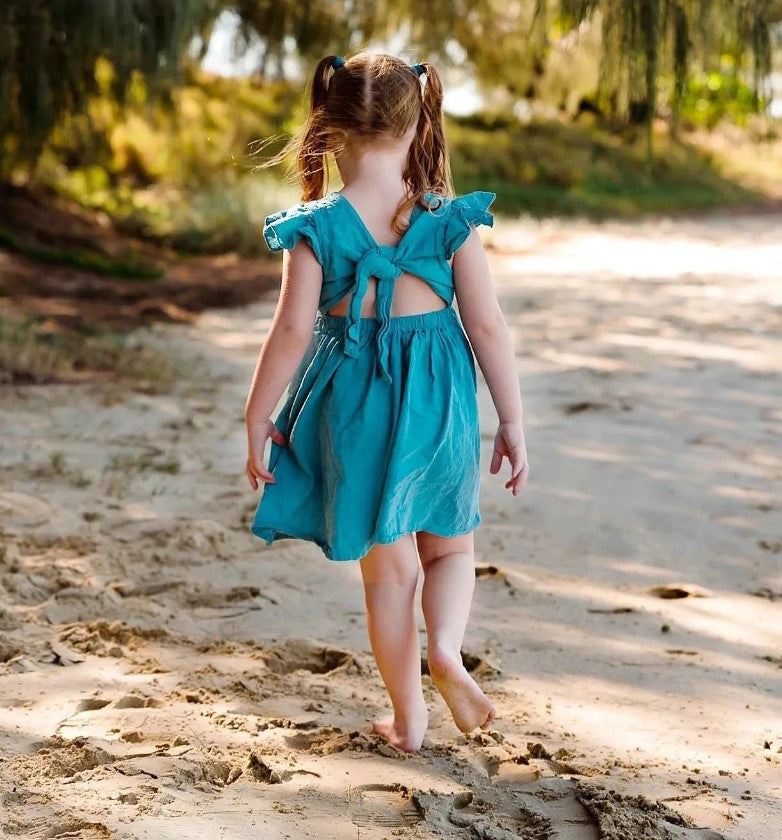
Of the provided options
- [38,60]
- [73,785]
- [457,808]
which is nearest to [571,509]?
[457,808]

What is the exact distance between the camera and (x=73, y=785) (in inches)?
90.4

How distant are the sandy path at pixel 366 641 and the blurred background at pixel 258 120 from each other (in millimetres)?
1245

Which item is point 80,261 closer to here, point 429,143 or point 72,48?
point 72,48

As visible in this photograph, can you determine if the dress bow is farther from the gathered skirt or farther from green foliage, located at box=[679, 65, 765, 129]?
green foliage, located at box=[679, 65, 765, 129]

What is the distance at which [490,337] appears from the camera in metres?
2.56

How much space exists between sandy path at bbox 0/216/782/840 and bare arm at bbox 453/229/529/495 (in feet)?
2.23

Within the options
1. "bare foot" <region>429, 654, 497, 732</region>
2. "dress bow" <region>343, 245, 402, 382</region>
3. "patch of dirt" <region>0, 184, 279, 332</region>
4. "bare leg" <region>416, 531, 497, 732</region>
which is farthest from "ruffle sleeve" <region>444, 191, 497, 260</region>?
"patch of dirt" <region>0, 184, 279, 332</region>

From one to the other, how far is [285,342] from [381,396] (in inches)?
9.2

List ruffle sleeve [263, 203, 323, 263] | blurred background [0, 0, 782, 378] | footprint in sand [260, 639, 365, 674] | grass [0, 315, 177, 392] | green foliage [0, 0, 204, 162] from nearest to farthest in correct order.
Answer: ruffle sleeve [263, 203, 323, 263] < footprint in sand [260, 639, 365, 674] < blurred background [0, 0, 782, 378] < green foliage [0, 0, 204, 162] < grass [0, 315, 177, 392]

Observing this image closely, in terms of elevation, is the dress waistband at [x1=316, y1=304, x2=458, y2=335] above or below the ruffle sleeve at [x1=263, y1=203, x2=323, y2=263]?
below

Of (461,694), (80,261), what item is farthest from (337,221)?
(80,261)

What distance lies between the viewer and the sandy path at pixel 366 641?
2.31 m

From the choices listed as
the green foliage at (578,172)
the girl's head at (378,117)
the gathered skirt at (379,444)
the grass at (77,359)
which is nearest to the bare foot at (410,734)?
the gathered skirt at (379,444)

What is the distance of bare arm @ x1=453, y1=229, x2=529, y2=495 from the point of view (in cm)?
254
